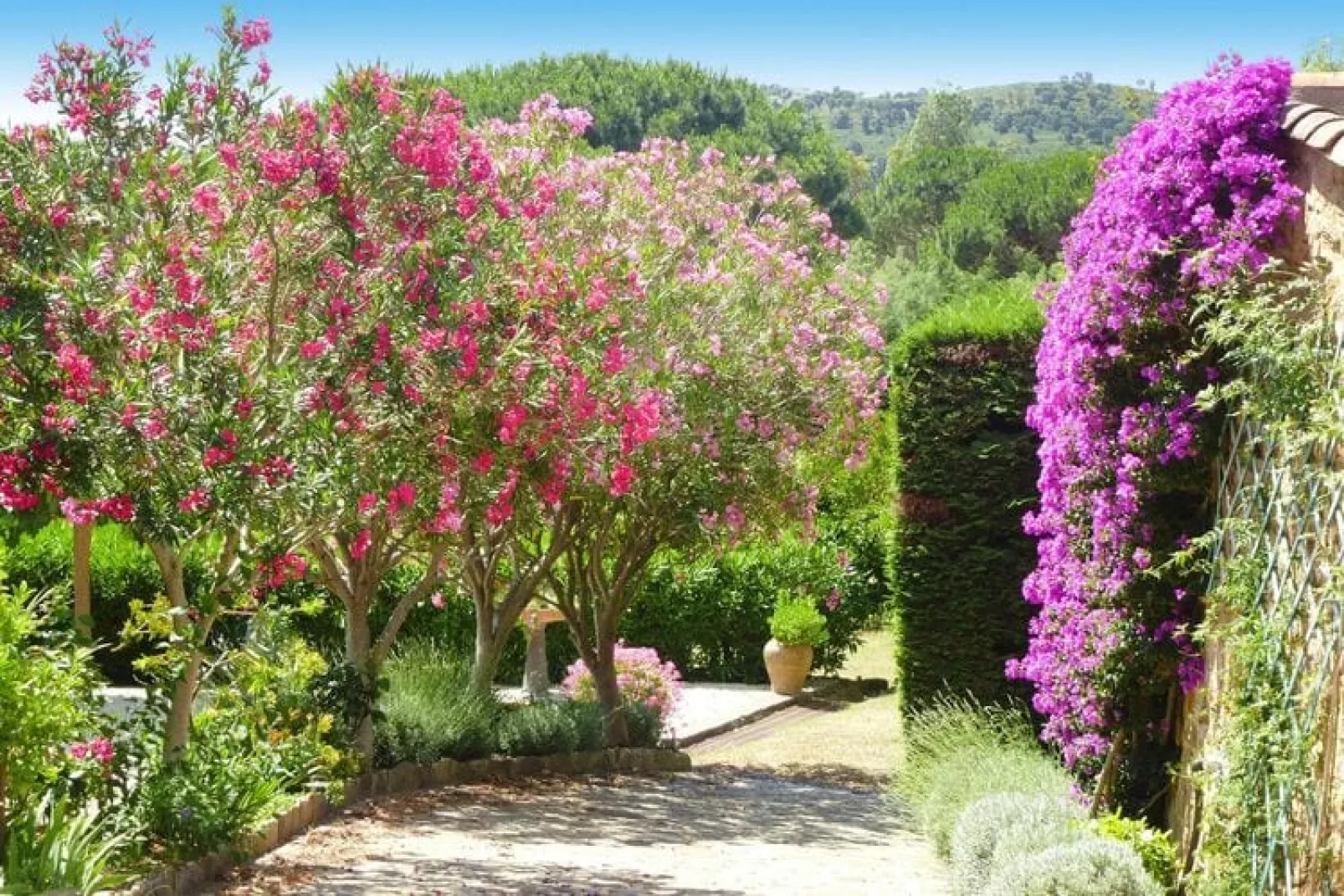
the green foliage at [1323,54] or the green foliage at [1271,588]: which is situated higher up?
the green foliage at [1323,54]

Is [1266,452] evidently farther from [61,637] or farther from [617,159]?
[617,159]

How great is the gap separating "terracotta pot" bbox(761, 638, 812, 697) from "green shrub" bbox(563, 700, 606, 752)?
19.1 ft

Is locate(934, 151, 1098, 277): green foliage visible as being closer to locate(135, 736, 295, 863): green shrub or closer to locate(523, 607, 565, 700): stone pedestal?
locate(523, 607, 565, 700): stone pedestal

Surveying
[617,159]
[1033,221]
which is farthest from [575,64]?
[617,159]

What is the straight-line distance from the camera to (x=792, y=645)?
19219 mm

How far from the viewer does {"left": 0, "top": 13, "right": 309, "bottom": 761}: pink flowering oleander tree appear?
269 inches

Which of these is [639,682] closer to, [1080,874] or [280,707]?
[280,707]

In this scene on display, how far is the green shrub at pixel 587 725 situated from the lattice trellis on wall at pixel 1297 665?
734 centimetres

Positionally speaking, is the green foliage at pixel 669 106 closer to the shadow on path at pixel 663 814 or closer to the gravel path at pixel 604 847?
the shadow on path at pixel 663 814

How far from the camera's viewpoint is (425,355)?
7.58 m

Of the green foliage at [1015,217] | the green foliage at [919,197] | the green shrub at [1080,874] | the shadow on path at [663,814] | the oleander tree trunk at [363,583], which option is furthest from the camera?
the green foliage at [919,197]

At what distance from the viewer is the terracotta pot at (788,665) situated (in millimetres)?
19203

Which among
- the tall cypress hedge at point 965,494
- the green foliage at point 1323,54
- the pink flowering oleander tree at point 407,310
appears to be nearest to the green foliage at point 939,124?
the green foliage at point 1323,54

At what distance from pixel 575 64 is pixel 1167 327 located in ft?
174
